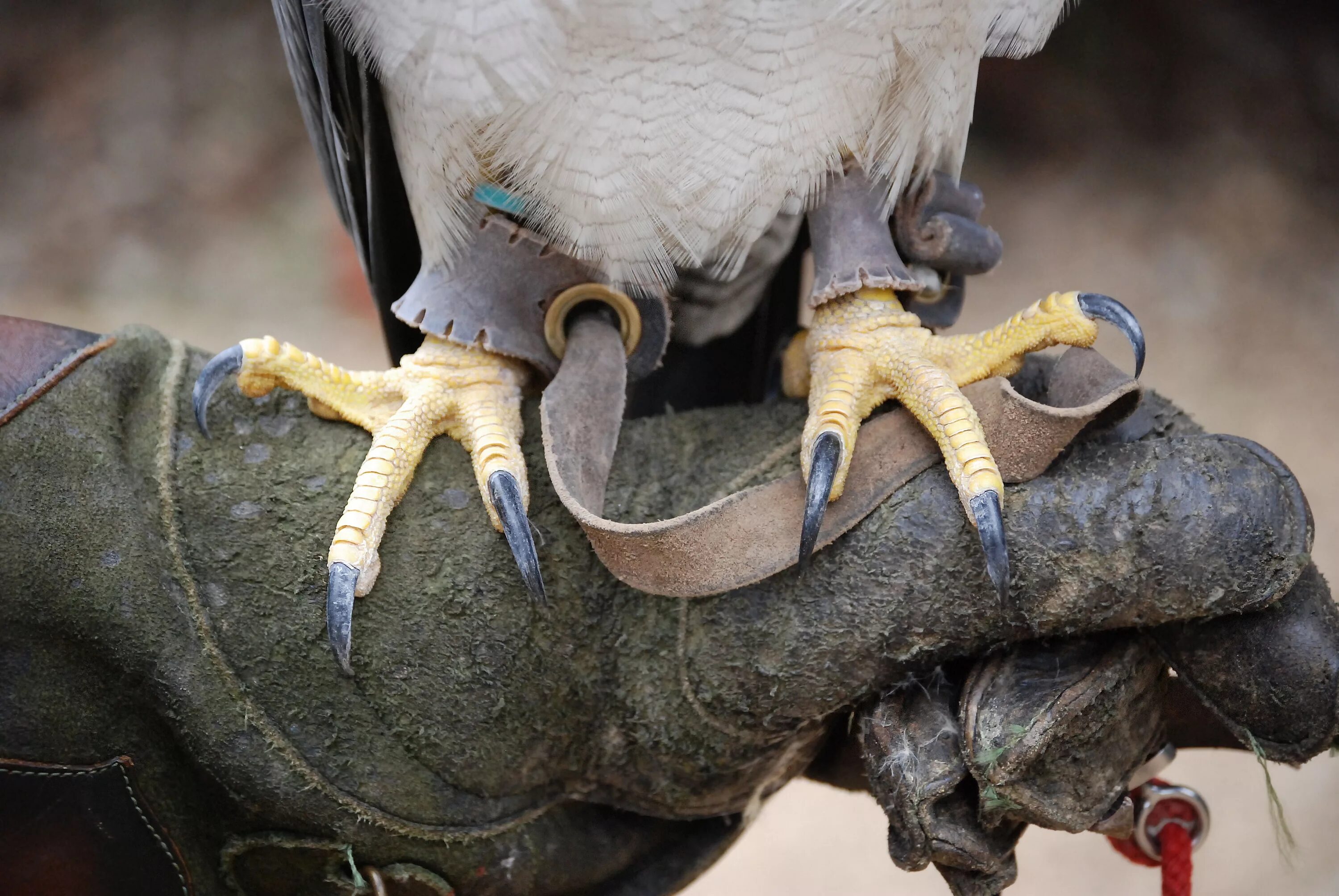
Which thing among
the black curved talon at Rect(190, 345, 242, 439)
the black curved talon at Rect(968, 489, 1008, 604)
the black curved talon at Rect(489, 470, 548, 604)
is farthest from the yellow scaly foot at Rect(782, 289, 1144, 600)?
the black curved talon at Rect(190, 345, 242, 439)

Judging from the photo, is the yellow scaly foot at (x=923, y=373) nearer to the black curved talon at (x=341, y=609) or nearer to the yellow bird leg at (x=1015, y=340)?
the yellow bird leg at (x=1015, y=340)

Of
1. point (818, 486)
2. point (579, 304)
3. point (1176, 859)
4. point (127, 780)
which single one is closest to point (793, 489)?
point (818, 486)

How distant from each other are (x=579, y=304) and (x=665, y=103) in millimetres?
292

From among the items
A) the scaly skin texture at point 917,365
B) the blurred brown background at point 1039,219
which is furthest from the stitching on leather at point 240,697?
the blurred brown background at point 1039,219

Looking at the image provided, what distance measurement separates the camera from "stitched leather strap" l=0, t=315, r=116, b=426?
3.28 ft

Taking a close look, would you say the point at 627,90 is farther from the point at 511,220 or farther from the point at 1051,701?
the point at 1051,701

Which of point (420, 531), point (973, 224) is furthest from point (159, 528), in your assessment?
point (973, 224)

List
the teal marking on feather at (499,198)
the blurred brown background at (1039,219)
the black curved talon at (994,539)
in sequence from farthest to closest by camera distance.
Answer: the blurred brown background at (1039,219)
the teal marking on feather at (499,198)
the black curved talon at (994,539)

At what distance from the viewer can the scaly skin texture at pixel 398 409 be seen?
3.45 feet

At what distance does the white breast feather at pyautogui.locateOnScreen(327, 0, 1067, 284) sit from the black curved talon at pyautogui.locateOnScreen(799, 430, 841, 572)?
0.33 m

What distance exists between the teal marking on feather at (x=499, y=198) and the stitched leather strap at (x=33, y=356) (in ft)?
1.47

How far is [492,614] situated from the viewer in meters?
1.06

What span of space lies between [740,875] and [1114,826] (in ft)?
7.99

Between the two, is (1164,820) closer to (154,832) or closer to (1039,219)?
(154,832)
